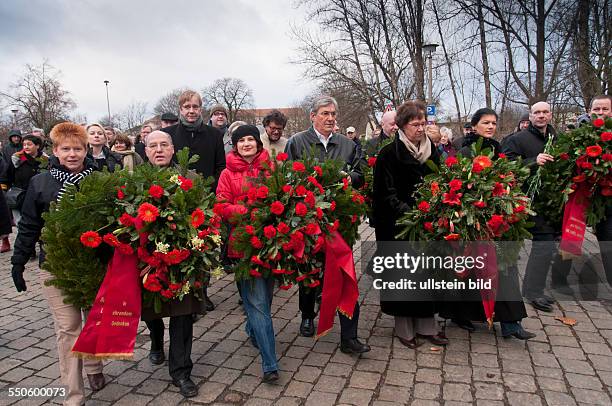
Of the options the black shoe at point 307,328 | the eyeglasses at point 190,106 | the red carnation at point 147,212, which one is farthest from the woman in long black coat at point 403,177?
the eyeglasses at point 190,106

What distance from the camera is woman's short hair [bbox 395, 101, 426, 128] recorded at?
4.14 metres

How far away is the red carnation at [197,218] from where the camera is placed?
3250 millimetres

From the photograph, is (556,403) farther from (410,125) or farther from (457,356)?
(410,125)

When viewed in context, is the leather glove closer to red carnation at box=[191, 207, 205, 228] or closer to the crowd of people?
the crowd of people

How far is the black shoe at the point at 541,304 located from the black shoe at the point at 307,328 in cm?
250

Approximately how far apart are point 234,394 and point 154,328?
0.99m

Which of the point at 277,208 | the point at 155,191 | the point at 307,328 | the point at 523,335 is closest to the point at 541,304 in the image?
the point at 523,335

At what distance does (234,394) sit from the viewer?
3.63 metres

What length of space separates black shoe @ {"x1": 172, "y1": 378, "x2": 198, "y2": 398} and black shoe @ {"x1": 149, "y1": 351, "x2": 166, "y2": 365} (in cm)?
55

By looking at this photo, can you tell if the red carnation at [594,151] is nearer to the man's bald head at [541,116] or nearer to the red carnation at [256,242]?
the man's bald head at [541,116]

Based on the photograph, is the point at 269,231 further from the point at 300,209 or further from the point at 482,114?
the point at 482,114

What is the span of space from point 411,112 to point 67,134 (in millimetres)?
2816

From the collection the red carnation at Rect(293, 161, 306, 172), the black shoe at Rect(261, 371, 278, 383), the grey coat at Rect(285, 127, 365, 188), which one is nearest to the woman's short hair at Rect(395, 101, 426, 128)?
the grey coat at Rect(285, 127, 365, 188)

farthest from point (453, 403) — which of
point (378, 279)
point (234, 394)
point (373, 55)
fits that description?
point (373, 55)
